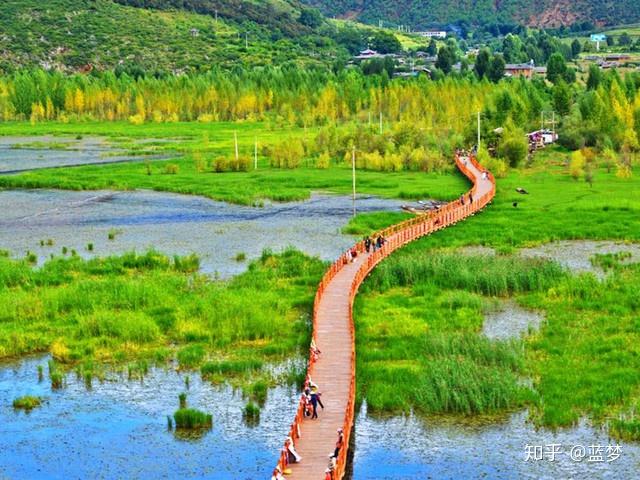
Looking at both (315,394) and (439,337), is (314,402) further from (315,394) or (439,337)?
(439,337)

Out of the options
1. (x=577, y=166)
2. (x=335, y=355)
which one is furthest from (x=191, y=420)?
(x=577, y=166)

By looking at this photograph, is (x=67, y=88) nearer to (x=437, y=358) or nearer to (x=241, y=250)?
(x=241, y=250)

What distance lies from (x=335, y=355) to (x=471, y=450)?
7.93 metres

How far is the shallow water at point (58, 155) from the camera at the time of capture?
4638 inches

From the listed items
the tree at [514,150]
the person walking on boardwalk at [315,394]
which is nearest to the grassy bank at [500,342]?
the person walking on boardwalk at [315,394]

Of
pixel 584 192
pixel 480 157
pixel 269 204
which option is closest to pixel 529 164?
pixel 480 157

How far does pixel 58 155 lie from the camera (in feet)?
419

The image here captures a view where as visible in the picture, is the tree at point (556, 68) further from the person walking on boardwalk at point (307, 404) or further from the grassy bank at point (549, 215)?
the person walking on boardwalk at point (307, 404)

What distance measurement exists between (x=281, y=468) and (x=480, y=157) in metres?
76.4

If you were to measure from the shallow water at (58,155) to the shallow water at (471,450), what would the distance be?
7987cm

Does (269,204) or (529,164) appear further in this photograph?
(529,164)

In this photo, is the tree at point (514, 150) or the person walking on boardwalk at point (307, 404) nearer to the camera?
the person walking on boardwalk at point (307, 404)

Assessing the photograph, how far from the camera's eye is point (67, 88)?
17925cm

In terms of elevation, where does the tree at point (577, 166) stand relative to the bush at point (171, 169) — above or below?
above
